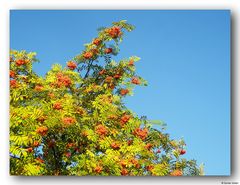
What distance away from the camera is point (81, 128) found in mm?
7191

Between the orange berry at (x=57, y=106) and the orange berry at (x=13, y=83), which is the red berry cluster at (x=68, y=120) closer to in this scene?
the orange berry at (x=57, y=106)

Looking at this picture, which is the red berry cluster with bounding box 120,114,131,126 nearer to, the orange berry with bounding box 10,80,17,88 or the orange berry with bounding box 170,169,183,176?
the orange berry with bounding box 170,169,183,176

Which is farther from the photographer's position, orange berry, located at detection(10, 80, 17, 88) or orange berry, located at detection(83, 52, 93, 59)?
orange berry, located at detection(83, 52, 93, 59)

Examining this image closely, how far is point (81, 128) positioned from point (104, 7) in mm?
949

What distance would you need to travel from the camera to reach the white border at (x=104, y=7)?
23.0 feet

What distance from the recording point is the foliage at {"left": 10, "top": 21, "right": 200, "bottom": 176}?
708cm

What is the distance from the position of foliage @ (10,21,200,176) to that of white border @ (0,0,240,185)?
0.06 m

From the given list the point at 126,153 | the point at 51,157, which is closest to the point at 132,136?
the point at 126,153

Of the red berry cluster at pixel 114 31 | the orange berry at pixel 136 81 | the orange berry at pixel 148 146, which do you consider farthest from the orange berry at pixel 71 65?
the orange berry at pixel 148 146

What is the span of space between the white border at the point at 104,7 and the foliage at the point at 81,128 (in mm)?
61

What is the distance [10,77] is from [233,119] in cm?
174

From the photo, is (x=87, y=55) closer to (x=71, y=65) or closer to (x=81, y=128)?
(x=71, y=65)

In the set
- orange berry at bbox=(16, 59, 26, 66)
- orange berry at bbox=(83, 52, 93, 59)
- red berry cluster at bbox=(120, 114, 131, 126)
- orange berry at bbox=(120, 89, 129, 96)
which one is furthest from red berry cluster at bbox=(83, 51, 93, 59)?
red berry cluster at bbox=(120, 114, 131, 126)

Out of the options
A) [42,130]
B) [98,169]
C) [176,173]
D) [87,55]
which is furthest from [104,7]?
[176,173]
